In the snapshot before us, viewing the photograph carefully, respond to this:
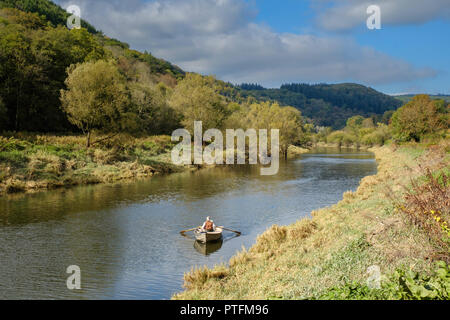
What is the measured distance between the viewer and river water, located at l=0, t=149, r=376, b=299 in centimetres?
1223

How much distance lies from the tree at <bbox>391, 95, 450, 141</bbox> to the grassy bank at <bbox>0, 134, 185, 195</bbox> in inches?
1594

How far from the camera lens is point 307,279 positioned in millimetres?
9312

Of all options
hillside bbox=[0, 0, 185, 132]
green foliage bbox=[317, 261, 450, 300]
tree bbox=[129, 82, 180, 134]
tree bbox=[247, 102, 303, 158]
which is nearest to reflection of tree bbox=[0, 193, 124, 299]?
green foliage bbox=[317, 261, 450, 300]

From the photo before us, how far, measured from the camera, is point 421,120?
193 ft

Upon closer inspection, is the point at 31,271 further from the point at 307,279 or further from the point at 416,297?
the point at 416,297

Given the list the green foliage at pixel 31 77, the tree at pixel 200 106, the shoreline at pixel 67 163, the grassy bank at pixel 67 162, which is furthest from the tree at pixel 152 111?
the grassy bank at pixel 67 162

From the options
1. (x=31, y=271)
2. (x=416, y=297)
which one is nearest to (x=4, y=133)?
(x=31, y=271)

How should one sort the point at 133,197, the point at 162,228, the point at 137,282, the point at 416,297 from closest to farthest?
the point at 416,297, the point at 137,282, the point at 162,228, the point at 133,197

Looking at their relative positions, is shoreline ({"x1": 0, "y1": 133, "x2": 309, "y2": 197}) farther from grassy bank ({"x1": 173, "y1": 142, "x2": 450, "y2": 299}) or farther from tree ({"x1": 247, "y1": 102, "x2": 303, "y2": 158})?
tree ({"x1": 247, "y1": 102, "x2": 303, "y2": 158})

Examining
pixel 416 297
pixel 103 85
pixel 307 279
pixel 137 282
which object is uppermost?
pixel 103 85

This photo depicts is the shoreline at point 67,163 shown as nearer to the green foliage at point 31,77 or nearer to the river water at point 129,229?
the river water at point 129,229

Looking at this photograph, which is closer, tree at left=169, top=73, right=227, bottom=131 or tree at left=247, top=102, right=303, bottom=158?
tree at left=169, top=73, right=227, bottom=131

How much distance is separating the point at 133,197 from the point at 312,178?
2187cm

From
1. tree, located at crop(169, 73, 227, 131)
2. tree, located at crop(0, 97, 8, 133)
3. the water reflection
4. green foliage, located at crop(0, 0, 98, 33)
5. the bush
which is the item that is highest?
green foliage, located at crop(0, 0, 98, 33)
